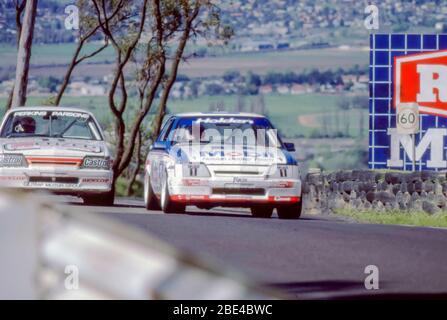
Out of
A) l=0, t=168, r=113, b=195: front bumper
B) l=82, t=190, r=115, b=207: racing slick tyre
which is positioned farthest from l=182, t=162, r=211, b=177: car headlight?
l=82, t=190, r=115, b=207: racing slick tyre

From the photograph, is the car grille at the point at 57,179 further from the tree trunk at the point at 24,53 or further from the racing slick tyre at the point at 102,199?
the tree trunk at the point at 24,53

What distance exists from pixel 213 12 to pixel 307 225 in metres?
35.2

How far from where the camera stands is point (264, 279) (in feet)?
31.8

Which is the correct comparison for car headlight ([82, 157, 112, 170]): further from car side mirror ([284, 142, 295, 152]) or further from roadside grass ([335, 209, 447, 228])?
roadside grass ([335, 209, 447, 228])

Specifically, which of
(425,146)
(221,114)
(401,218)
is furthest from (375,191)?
(425,146)

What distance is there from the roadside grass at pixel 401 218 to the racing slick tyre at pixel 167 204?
307 centimetres

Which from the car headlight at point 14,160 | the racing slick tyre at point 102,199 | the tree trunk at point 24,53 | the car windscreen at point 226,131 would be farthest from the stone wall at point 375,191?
the tree trunk at point 24,53

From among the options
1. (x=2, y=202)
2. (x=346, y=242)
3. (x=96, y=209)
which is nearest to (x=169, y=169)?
(x=96, y=209)

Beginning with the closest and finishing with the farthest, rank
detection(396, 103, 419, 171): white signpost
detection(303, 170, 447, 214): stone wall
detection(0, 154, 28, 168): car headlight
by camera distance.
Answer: detection(0, 154, 28, 168): car headlight < detection(303, 170, 447, 214): stone wall < detection(396, 103, 419, 171): white signpost

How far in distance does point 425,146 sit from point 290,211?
100 ft

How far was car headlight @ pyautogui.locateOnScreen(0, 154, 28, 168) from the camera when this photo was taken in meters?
19.0

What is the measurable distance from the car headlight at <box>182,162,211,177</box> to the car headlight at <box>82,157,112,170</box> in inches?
97.0

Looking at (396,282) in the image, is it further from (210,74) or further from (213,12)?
(210,74)

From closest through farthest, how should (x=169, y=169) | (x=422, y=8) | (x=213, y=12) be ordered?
(x=169, y=169), (x=213, y=12), (x=422, y=8)
